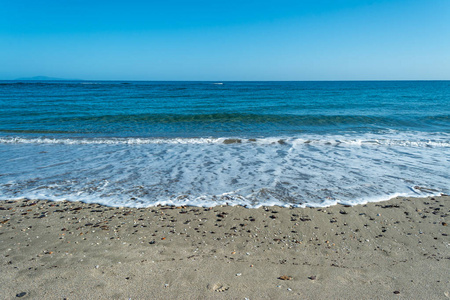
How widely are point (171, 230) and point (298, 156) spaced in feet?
18.9

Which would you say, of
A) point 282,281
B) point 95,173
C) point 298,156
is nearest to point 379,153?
point 298,156

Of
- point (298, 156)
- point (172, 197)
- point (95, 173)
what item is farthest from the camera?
point (298, 156)

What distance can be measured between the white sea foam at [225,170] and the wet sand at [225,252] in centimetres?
56

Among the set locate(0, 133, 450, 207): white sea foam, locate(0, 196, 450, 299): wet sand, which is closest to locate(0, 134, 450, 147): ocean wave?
locate(0, 133, 450, 207): white sea foam

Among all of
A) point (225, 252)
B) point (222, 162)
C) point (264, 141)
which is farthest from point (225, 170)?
point (264, 141)

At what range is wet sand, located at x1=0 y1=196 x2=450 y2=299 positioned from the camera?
124 inches

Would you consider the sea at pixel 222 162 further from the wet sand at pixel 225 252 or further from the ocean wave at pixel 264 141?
the wet sand at pixel 225 252

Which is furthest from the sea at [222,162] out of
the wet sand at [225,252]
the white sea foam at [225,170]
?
the wet sand at [225,252]

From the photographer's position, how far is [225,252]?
3848mm

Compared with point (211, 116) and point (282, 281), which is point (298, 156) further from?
point (211, 116)

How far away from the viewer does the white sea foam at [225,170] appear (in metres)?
5.83

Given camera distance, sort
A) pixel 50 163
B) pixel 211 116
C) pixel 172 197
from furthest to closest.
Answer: pixel 211 116, pixel 50 163, pixel 172 197

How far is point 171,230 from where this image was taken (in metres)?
4.43

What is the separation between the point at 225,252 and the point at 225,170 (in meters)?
3.82
